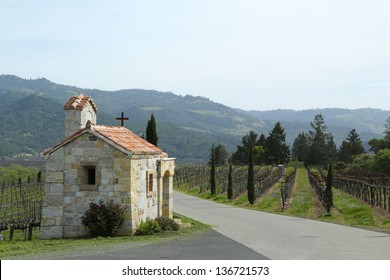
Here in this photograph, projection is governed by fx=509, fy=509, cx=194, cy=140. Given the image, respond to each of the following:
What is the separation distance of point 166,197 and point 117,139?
536 centimetres

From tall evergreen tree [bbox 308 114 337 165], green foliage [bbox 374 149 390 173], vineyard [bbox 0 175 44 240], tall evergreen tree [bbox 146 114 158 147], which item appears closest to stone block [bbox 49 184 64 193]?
vineyard [bbox 0 175 44 240]

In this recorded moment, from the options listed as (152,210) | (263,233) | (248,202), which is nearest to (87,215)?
(152,210)

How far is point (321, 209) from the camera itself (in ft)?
114

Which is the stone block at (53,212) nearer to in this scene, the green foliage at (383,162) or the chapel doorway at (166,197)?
the chapel doorway at (166,197)

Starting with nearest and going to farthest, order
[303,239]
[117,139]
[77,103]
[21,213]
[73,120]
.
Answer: [303,239] < [117,139] < [73,120] < [77,103] < [21,213]

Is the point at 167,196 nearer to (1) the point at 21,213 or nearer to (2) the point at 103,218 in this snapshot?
(2) the point at 103,218

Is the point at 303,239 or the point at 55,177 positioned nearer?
the point at 303,239

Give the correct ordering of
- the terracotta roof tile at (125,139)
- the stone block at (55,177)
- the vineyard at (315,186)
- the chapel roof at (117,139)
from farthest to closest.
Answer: the vineyard at (315,186)
the stone block at (55,177)
the terracotta roof tile at (125,139)
the chapel roof at (117,139)

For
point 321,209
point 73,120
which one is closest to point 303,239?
point 73,120

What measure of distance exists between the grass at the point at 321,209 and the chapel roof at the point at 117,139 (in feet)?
36.8

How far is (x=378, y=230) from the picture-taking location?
885 inches

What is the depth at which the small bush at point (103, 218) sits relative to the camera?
18859 mm

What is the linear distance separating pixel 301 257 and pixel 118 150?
26.4ft

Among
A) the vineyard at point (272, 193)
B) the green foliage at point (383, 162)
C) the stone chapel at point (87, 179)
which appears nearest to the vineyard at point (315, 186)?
the vineyard at point (272, 193)
